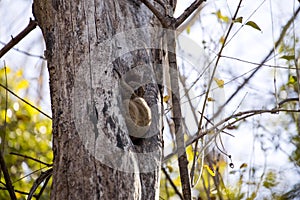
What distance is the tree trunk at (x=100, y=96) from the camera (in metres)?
1.28

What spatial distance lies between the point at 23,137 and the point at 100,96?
1.94 metres

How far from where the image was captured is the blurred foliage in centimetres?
306

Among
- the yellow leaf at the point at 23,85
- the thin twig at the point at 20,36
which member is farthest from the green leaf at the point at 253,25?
the yellow leaf at the point at 23,85

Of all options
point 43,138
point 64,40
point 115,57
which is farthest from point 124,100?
point 43,138

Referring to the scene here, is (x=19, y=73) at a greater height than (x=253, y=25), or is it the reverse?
(x=19, y=73)

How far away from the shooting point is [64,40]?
1.43 m

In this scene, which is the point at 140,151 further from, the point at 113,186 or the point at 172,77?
the point at 172,77

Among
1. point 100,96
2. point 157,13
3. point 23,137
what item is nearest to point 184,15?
point 157,13

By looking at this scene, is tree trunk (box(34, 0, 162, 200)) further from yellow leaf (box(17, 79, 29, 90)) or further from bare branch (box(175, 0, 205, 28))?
yellow leaf (box(17, 79, 29, 90))

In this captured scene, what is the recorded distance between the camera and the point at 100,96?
1.34 m

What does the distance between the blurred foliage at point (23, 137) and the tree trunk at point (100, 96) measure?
5.44 feet

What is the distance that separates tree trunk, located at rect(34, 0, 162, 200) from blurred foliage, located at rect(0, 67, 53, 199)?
1.66m

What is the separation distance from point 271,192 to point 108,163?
1.78 m

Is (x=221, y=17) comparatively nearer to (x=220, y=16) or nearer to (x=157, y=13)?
(x=220, y=16)
